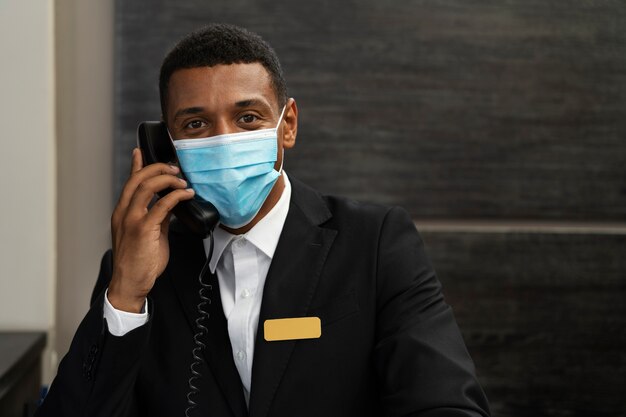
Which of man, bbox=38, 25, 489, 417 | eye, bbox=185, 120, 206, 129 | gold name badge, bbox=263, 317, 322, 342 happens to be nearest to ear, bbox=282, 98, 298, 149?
man, bbox=38, 25, 489, 417

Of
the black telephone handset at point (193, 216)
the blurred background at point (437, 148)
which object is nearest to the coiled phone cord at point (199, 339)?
the black telephone handset at point (193, 216)

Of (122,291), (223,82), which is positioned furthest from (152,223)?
(223,82)

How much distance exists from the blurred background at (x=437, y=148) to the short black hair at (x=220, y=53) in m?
0.31

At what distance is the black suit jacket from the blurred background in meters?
0.33

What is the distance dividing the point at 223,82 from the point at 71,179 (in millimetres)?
569

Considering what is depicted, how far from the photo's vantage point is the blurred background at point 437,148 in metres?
1.49

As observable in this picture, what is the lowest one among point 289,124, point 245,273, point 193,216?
point 245,273

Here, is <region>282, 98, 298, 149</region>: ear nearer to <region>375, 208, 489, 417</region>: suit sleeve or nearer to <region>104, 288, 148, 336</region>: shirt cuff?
<region>375, 208, 489, 417</region>: suit sleeve

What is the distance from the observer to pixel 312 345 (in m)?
1.13

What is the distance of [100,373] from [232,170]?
364mm

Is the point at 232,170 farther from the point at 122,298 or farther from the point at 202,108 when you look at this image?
the point at 122,298

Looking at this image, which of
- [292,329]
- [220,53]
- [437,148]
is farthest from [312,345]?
[437,148]

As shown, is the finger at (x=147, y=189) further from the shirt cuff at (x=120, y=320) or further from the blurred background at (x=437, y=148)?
the blurred background at (x=437, y=148)

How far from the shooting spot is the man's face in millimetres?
1124
